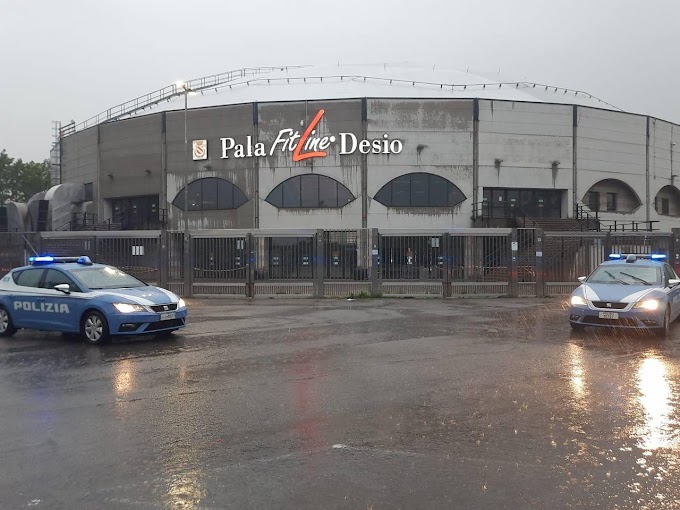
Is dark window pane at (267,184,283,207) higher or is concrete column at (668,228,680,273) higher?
dark window pane at (267,184,283,207)

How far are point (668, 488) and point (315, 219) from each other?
99.9 feet

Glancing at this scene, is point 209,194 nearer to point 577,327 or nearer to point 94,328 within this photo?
point 94,328

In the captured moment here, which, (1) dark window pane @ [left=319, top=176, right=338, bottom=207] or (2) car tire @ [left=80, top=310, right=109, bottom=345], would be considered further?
(1) dark window pane @ [left=319, top=176, right=338, bottom=207]

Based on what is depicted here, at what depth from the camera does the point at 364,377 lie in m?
7.67

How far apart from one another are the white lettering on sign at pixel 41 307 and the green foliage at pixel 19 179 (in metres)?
77.7

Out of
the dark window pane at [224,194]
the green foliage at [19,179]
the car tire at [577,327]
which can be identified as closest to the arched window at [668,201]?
the dark window pane at [224,194]

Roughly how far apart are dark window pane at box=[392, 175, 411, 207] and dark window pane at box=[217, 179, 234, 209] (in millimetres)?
9730

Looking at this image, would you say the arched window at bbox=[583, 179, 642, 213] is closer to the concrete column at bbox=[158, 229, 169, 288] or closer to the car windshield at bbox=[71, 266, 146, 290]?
the concrete column at bbox=[158, 229, 169, 288]

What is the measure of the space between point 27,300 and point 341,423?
7995 millimetres

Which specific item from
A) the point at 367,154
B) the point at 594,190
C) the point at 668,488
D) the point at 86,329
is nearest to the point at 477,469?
the point at 668,488

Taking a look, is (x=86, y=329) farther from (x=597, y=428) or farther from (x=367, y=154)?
(x=367, y=154)

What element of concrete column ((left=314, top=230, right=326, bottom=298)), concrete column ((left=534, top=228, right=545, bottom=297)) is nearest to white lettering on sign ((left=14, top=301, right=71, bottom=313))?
concrete column ((left=314, top=230, right=326, bottom=298))

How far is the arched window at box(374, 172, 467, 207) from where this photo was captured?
33656mm

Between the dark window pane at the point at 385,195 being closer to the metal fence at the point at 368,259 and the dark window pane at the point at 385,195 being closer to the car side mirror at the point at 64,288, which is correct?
Answer: the metal fence at the point at 368,259
